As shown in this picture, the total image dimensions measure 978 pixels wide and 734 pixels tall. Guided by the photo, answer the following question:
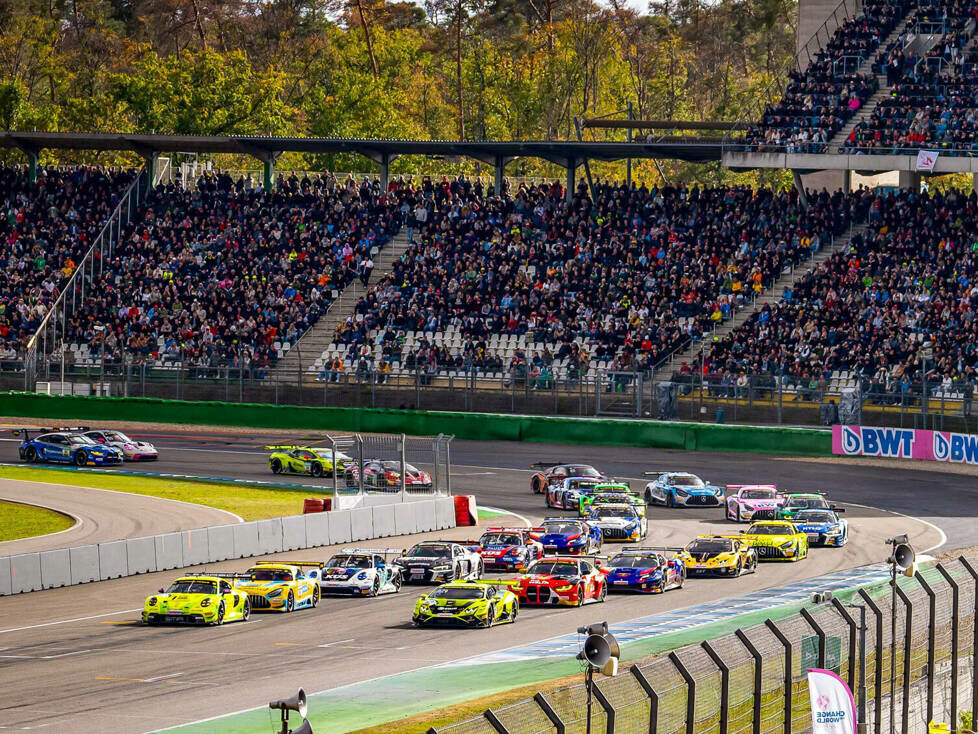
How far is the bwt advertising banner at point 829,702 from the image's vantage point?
14.2 meters

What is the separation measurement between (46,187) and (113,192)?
3.32 m

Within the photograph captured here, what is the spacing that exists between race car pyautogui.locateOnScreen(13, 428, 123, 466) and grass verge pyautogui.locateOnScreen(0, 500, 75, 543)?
10.4 metres

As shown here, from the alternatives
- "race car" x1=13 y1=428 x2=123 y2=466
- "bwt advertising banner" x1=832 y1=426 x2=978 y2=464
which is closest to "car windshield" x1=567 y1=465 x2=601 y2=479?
"bwt advertising banner" x1=832 y1=426 x2=978 y2=464

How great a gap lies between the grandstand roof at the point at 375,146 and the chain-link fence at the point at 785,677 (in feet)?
167

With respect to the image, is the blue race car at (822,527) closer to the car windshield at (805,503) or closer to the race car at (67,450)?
the car windshield at (805,503)

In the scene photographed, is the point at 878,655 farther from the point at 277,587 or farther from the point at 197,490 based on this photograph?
the point at 197,490

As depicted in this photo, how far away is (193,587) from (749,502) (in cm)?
1949

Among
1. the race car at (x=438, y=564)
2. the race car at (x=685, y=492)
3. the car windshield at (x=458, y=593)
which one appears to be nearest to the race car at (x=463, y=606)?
the car windshield at (x=458, y=593)

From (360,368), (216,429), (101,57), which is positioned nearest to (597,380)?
(360,368)

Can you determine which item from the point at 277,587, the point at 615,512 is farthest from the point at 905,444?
the point at 277,587

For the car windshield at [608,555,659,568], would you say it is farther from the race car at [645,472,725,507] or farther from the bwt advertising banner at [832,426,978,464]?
the bwt advertising banner at [832,426,978,464]

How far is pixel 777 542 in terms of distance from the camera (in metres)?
39.5

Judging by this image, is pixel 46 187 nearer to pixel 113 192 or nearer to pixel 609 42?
pixel 113 192

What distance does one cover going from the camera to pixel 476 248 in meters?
71.3
